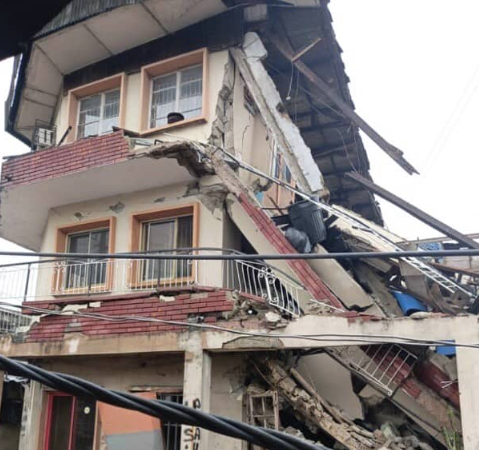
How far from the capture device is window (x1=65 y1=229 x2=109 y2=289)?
11.0 m

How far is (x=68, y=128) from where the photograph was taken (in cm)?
1240

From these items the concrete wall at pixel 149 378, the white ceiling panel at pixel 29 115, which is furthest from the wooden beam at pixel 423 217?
the white ceiling panel at pixel 29 115

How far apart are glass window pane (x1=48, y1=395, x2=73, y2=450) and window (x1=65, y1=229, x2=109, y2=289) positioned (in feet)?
7.67

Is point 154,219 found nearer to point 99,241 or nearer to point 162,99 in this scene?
point 99,241

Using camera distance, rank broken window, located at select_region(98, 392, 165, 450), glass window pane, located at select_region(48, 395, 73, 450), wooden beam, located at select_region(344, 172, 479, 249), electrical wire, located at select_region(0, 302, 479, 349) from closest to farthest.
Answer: electrical wire, located at select_region(0, 302, 479, 349) → broken window, located at select_region(98, 392, 165, 450) → wooden beam, located at select_region(344, 172, 479, 249) → glass window pane, located at select_region(48, 395, 73, 450)

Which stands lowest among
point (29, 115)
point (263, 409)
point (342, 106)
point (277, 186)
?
point (263, 409)

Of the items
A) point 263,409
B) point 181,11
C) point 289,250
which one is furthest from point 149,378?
point 181,11

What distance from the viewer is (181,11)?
11273 millimetres

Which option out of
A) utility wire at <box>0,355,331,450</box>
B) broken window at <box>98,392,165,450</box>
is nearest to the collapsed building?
broken window at <box>98,392,165,450</box>

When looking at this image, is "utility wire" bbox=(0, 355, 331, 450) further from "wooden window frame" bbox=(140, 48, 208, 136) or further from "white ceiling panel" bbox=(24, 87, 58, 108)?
"white ceiling panel" bbox=(24, 87, 58, 108)

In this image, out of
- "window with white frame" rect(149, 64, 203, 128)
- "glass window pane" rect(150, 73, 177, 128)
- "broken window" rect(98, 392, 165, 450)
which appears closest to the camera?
"broken window" rect(98, 392, 165, 450)

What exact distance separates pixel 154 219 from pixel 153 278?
1.30 m

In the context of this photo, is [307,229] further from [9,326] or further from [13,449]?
[13,449]

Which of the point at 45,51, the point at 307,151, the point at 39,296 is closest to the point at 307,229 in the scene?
the point at 307,151
